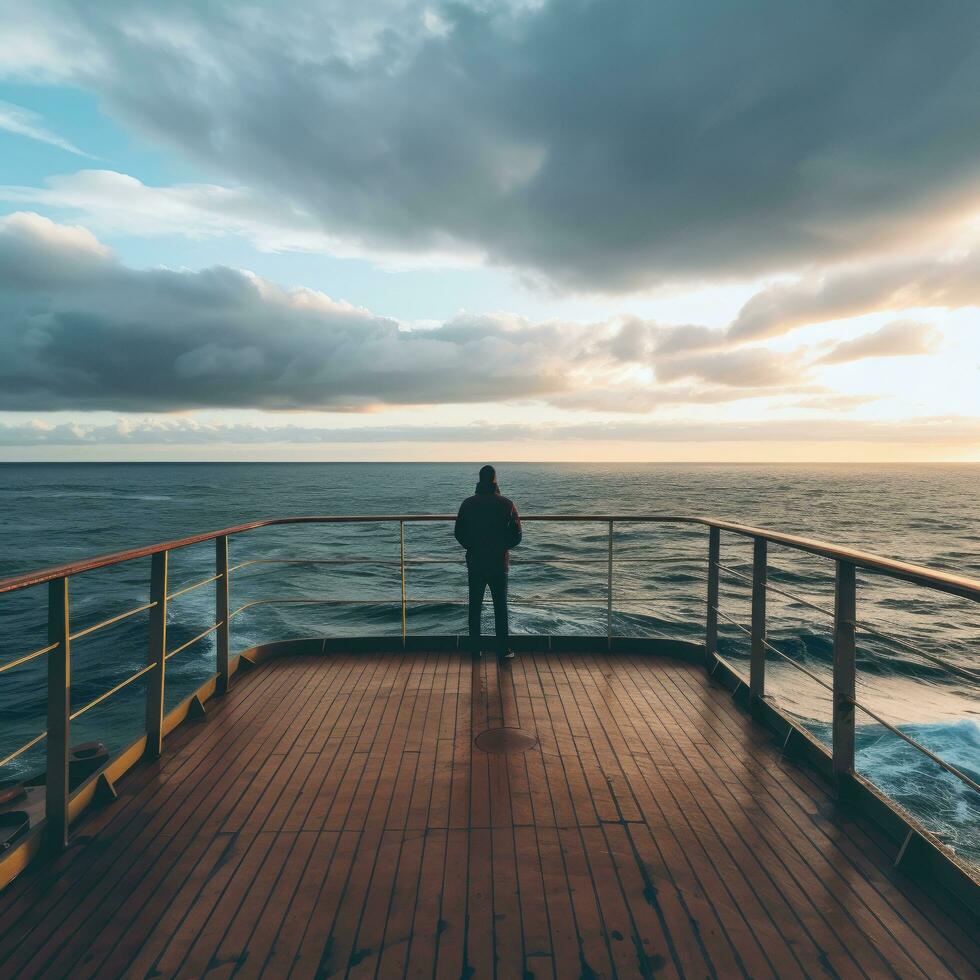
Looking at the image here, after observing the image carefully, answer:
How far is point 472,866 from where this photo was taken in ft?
7.85

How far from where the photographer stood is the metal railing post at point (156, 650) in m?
3.24

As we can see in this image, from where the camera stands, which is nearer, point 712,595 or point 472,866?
point 472,866

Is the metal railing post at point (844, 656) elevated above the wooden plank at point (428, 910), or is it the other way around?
the metal railing post at point (844, 656)

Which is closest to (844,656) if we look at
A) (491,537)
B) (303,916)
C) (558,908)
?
(558,908)

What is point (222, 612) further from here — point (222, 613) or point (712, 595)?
point (712, 595)

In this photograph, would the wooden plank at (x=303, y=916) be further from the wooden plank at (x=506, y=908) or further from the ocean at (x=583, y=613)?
the ocean at (x=583, y=613)

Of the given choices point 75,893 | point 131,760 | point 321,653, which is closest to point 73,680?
point 321,653

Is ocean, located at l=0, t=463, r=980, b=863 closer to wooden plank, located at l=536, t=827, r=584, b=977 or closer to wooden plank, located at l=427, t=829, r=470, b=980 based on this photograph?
wooden plank, located at l=536, t=827, r=584, b=977

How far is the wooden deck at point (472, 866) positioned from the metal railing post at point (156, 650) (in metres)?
0.15

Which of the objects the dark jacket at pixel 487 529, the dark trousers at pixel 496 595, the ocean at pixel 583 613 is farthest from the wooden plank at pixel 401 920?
the dark jacket at pixel 487 529

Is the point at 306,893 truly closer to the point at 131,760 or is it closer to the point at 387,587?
the point at 131,760

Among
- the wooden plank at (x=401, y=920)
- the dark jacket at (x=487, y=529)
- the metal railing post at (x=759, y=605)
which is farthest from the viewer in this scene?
the dark jacket at (x=487, y=529)

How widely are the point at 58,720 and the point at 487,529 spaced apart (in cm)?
298

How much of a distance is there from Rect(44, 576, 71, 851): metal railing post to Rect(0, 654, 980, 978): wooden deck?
125 millimetres
